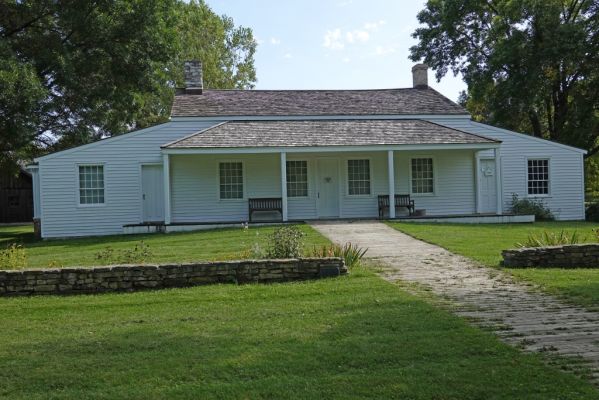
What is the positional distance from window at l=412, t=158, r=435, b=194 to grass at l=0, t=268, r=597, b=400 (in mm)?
15142

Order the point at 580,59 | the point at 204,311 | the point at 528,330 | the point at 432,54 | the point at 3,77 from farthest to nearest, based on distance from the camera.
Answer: the point at 432,54 → the point at 580,59 → the point at 3,77 → the point at 204,311 → the point at 528,330

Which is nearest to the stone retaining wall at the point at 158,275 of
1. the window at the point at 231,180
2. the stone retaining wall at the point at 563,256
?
the stone retaining wall at the point at 563,256

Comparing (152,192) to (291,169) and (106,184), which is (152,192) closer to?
(106,184)

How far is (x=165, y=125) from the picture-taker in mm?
22094

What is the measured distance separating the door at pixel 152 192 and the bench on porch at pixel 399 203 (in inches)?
333

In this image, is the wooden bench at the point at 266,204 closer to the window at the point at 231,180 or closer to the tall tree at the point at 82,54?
the window at the point at 231,180

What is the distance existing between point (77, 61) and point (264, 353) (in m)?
24.2

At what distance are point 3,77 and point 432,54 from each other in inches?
928

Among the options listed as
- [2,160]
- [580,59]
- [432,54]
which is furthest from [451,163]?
[2,160]

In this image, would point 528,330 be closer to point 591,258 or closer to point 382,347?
point 382,347

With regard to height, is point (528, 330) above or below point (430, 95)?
below

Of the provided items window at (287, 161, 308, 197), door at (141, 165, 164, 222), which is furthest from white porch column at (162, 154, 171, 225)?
window at (287, 161, 308, 197)

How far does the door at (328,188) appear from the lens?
22094 mm

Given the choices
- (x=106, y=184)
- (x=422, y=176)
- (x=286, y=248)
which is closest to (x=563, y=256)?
(x=286, y=248)
